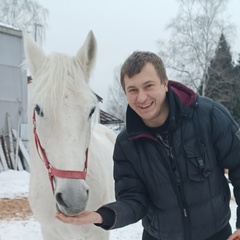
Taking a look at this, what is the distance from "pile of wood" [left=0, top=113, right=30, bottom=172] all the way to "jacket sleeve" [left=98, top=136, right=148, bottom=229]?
801 centimetres

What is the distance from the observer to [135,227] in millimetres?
5215

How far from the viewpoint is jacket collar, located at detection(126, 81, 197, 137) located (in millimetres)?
1746

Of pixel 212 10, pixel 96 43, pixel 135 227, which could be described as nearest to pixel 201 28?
pixel 212 10

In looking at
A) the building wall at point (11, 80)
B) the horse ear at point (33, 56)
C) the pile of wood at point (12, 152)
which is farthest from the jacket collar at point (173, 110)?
the building wall at point (11, 80)

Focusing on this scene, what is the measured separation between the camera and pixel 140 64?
1655mm

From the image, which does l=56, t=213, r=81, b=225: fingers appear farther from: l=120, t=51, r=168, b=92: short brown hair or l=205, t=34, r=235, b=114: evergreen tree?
l=205, t=34, r=235, b=114: evergreen tree

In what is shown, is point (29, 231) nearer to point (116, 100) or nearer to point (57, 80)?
point (57, 80)

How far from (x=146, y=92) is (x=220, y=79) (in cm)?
2108

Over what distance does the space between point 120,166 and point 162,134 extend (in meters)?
0.31

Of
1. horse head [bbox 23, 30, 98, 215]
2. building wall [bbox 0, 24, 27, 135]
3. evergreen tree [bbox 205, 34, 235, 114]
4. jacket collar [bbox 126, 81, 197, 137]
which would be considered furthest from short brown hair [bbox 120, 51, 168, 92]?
evergreen tree [bbox 205, 34, 235, 114]

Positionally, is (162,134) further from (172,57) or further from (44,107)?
(172,57)

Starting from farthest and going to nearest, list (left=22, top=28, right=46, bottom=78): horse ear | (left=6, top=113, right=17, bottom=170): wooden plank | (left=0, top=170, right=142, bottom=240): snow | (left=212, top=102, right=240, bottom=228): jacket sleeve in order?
(left=6, top=113, right=17, bottom=170): wooden plank, (left=0, top=170, right=142, bottom=240): snow, (left=22, top=28, right=46, bottom=78): horse ear, (left=212, top=102, right=240, bottom=228): jacket sleeve

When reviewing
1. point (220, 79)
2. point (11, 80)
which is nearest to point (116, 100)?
point (220, 79)

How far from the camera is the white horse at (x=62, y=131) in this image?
66.6 inches
